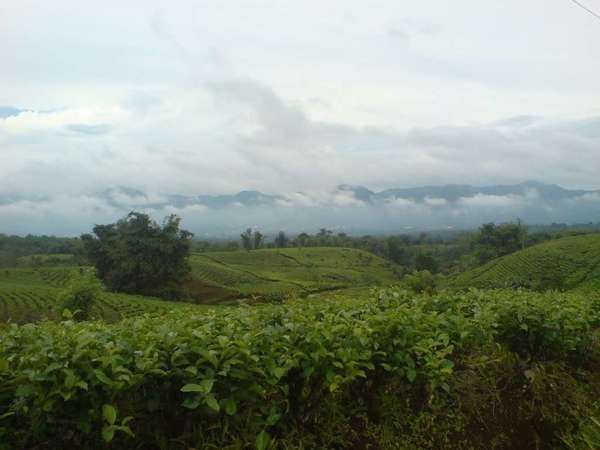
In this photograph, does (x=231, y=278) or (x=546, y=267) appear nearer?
(x=546, y=267)

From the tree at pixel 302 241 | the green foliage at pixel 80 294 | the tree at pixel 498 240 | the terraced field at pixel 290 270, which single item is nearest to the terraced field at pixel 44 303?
the green foliage at pixel 80 294

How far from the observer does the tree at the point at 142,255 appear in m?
58.5

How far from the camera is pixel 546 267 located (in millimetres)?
51562

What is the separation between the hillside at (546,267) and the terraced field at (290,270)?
19.0 metres

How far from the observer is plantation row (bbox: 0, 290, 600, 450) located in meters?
2.16

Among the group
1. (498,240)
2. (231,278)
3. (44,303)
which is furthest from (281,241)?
(44,303)

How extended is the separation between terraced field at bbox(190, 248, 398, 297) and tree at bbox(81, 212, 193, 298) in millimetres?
6850

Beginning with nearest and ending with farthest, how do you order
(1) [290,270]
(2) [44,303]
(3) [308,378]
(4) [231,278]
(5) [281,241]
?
(3) [308,378] < (2) [44,303] < (4) [231,278] < (1) [290,270] < (5) [281,241]

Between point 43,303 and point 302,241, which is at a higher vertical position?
point 302,241

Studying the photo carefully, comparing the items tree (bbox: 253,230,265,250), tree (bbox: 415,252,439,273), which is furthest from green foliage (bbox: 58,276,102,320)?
tree (bbox: 253,230,265,250)

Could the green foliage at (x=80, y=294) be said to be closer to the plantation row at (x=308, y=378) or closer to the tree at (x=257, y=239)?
the plantation row at (x=308, y=378)

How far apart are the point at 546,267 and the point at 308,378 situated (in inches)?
2204

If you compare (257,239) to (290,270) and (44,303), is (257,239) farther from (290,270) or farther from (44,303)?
(44,303)

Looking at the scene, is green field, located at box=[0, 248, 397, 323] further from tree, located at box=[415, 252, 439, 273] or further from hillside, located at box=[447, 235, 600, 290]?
hillside, located at box=[447, 235, 600, 290]
